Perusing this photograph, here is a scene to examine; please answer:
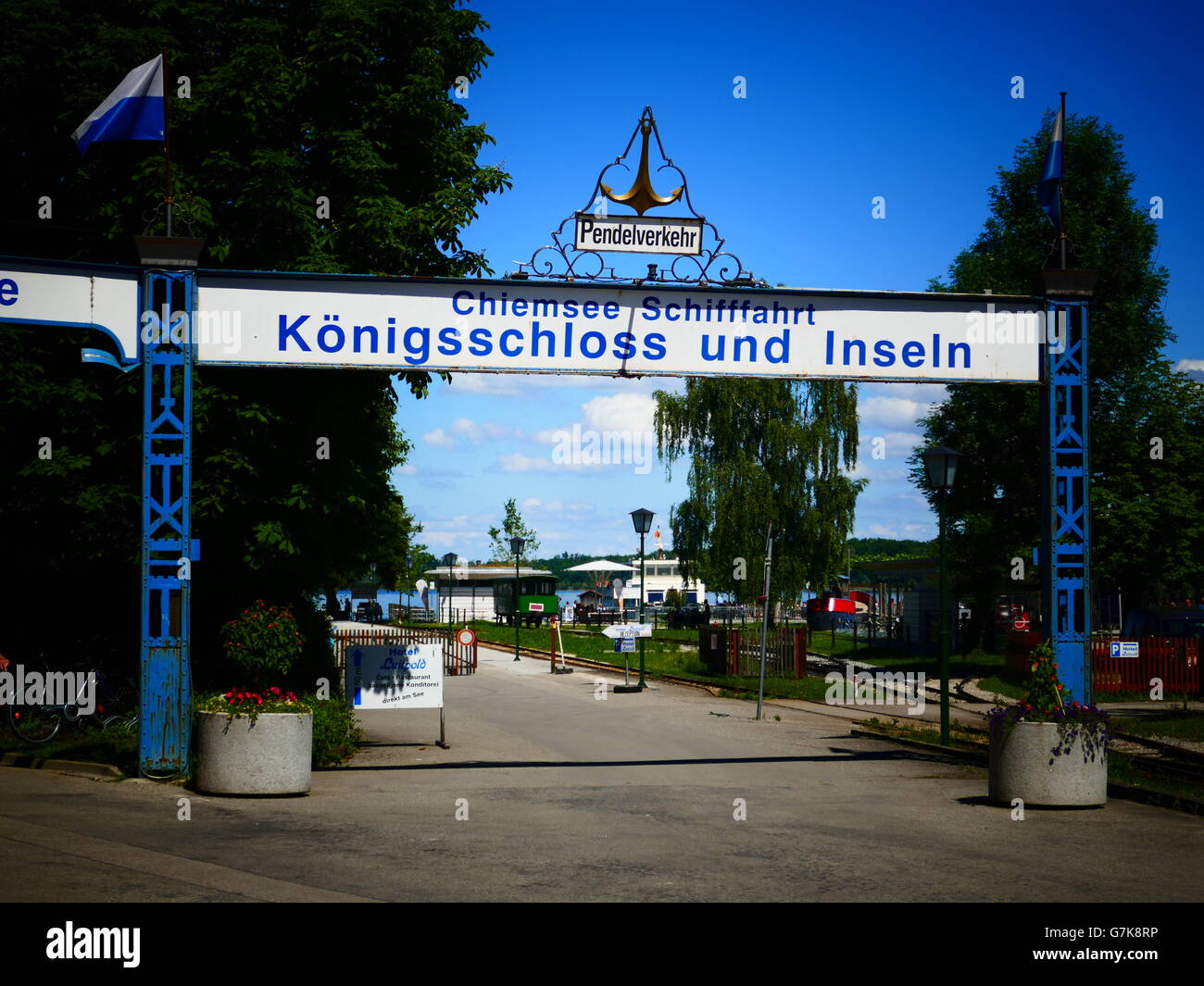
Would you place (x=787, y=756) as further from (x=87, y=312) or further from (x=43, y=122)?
(x=43, y=122)

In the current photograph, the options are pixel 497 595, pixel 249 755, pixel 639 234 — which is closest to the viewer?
pixel 249 755

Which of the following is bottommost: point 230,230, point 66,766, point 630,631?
point 66,766

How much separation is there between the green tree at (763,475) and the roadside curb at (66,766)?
113 feet

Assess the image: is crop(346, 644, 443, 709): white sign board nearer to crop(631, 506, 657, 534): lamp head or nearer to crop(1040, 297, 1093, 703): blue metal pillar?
crop(1040, 297, 1093, 703): blue metal pillar

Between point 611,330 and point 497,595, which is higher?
point 611,330

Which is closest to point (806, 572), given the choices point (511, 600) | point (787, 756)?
point (511, 600)

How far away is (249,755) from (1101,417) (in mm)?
32955

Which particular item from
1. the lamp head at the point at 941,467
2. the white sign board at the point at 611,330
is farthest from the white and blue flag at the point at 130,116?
the lamp head at the point at 941,467

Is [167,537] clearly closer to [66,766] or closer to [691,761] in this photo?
[66,766]

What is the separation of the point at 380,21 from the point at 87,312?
7408mm

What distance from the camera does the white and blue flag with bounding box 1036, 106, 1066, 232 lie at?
48.2 feet

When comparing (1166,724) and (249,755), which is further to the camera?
(1166,724)

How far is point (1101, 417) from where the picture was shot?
38.2 meters

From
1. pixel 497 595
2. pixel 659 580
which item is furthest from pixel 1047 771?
pixel 659 580
